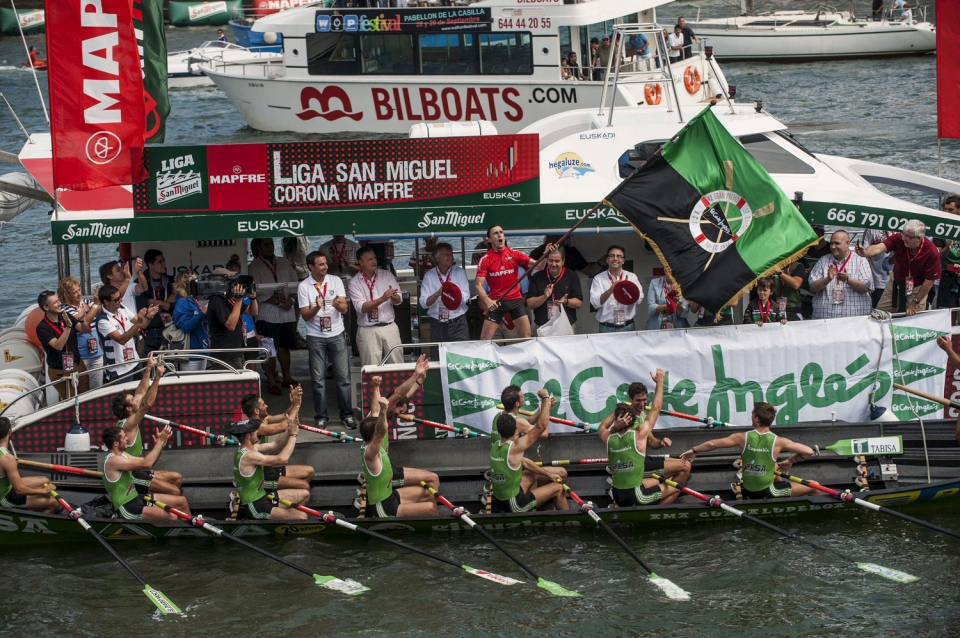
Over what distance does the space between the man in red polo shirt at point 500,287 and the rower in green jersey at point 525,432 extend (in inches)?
35.1

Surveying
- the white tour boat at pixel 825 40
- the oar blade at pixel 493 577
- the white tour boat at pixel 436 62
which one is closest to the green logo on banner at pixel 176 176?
the oar blade at pixel 493 577

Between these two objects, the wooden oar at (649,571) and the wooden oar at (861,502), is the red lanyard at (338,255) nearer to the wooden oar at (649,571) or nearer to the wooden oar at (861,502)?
the wooden oar at (649,571)

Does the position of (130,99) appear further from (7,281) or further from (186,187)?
(7,281)

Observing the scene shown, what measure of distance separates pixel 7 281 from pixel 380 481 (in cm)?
1953

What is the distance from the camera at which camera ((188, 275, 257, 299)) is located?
45.3 ft

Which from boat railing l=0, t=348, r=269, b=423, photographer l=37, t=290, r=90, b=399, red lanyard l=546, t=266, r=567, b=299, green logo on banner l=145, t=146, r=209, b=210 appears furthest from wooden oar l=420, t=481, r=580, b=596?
photographer l=37, t=290, r=90, b=399

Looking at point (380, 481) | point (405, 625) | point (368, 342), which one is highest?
point (368, 342)

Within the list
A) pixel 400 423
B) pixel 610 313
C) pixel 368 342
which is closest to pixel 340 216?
pixel 368 342

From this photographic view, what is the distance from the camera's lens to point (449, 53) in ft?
109

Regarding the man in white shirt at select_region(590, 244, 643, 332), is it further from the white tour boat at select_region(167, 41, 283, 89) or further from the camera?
the white tour boat at select_region(167, 41, 283, 89)

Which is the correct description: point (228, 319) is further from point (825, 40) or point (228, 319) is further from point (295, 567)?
point (825, 40)

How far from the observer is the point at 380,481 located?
12.7m

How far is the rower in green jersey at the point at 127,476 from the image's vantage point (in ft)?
41.0

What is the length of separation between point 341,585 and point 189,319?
150 inches
